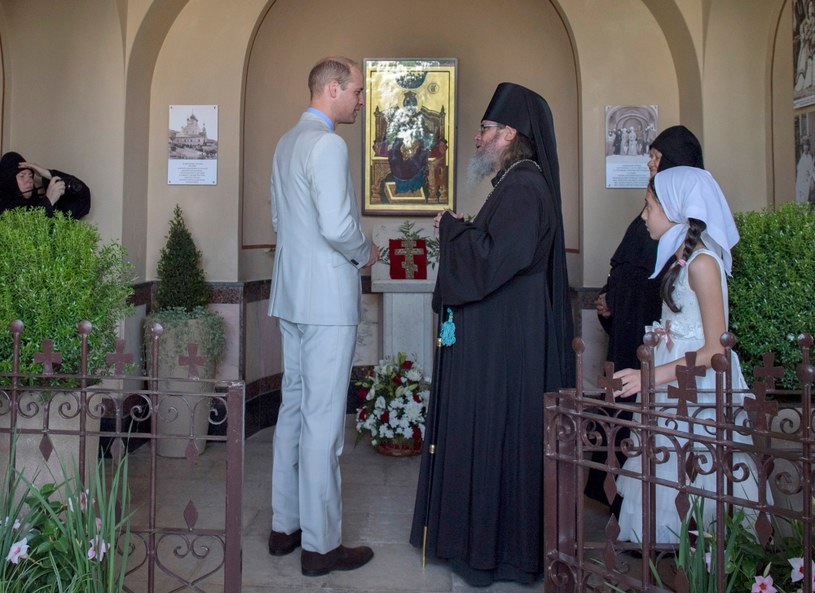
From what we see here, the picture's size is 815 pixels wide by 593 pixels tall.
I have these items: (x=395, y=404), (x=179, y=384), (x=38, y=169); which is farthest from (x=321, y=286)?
(x=38, y=169)

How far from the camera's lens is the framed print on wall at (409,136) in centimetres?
713

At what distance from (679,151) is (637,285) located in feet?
2.47

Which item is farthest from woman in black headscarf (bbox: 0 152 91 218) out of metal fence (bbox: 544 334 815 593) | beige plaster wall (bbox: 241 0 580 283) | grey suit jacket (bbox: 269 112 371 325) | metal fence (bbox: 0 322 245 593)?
metal fence (bbox: 544 334 815 593)

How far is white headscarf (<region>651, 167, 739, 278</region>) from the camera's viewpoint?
3.41 m

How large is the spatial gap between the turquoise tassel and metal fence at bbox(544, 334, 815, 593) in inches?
40.3

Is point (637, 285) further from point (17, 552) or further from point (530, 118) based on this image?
point (17, 552)

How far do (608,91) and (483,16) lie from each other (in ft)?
4.78

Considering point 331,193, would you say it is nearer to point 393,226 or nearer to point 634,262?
point 634,262

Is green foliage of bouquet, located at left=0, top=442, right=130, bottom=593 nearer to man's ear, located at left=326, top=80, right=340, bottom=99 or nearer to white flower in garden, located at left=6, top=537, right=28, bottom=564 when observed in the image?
white flower in garden, located at left=6, top=537, right=28, bottom=564

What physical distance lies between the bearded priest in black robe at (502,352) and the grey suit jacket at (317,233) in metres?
0.41

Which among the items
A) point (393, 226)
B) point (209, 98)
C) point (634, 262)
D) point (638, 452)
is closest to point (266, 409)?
point (393, 226)

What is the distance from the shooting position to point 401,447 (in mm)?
5895

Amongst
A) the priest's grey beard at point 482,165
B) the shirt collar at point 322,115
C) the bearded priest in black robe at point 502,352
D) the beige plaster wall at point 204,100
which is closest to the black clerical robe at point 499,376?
the bearded priest in black robe at point 502,352

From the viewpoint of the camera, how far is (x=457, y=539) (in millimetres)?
3652
